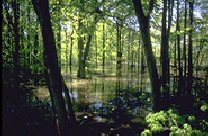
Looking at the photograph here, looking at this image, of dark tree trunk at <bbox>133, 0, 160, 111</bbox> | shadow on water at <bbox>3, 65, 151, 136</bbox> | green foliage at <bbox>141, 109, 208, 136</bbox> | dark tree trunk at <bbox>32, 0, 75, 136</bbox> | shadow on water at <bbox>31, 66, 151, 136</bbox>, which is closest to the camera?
green foliage at <bbox>141, 109, 208, 136</bbox>

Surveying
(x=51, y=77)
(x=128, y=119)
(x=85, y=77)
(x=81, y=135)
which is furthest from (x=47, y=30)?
(x=85, y=77)

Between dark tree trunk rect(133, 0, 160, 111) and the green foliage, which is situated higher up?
dark tree trunk rect(133, 0, 160, 111)

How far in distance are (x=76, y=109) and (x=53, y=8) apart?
4173 mm

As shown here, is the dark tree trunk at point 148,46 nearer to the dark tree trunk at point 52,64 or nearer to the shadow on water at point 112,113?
the shadow on water at point 112,113

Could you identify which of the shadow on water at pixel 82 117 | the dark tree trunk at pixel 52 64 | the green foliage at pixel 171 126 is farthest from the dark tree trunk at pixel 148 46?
the green foliage at pixel 171 126

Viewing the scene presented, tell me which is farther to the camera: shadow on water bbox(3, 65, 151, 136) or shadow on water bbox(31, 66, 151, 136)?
shadow on water bbox(31, 66, 151, 136)

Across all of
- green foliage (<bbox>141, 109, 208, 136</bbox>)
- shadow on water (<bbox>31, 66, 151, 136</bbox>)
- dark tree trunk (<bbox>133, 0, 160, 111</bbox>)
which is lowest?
shadow on water (<bbox>31, 66, 151, 136</bbox>)

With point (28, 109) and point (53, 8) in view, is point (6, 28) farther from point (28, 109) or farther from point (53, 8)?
point (28, 109)

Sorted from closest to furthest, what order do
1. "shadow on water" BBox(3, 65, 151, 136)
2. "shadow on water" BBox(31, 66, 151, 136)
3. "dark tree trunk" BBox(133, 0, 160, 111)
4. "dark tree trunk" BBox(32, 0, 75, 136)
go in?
1. "dark tree trunk" BBox(32, 0, 75, 136)
2. "dark tree trunk" BBox(133, 0, 160, 111)
3. "shadow on water" BBox(3, 65, 151, 136)
4. "shadow on water" BBox(31, 66, 151, 136)

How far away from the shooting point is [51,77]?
31.0 ft

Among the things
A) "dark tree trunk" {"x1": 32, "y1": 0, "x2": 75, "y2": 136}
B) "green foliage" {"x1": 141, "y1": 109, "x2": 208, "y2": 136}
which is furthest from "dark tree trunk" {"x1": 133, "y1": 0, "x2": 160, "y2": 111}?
"green foliage" {"x1": 141, "y1": 109, "x2": 208, "y2": 136}

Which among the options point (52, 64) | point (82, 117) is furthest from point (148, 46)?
point (82, 117)

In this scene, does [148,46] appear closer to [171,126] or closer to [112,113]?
[112,113]

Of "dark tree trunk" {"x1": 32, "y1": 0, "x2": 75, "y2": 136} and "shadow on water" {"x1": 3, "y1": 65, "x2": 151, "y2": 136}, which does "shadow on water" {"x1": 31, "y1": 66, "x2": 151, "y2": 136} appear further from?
"dark tree trunk" {"x1": 32, "y1": 0, "x2": 75, "y2": 136}
